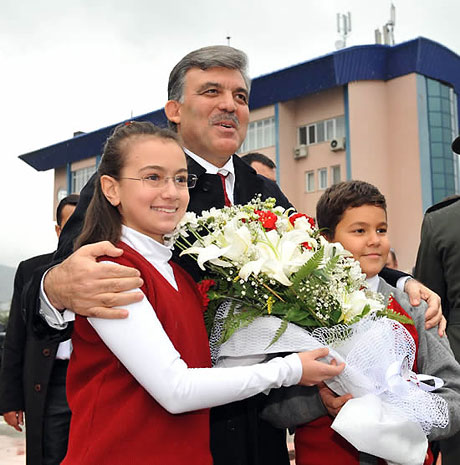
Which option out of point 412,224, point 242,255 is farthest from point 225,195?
point 412,224

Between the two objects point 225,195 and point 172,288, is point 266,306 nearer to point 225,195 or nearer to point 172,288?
point 172,288

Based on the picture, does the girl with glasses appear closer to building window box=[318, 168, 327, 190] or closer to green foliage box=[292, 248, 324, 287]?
green foliage box=[292, 248, 324, 287]

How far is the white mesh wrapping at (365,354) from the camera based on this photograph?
1.84 m

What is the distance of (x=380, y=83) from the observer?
20.7 m

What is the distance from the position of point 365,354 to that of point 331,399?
23cm

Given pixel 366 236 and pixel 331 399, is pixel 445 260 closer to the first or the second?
pixel 366 236

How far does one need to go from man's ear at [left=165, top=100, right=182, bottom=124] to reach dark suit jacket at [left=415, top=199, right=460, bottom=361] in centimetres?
153

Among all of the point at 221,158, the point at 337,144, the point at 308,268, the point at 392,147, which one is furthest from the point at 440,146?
Result: the point at 308,268

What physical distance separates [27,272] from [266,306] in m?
2.38

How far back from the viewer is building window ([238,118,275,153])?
74.8ft

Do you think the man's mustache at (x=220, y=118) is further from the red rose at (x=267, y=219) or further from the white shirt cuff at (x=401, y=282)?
the white shirt cuff at (x=401, y=282)

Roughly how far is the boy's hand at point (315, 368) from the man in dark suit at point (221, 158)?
0.49 meters

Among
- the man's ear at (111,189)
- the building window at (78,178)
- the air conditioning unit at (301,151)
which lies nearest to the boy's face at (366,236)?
the man's ear at (111,189)

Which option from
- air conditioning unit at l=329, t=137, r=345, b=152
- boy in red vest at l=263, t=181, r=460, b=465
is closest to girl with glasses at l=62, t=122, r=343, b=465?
boy in red vest at l=263, t=181, r=460, b=465
